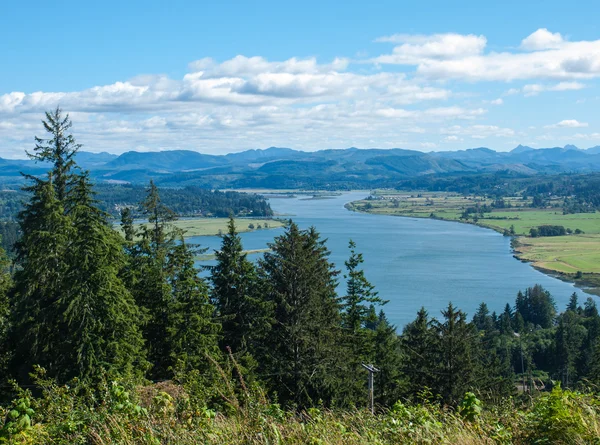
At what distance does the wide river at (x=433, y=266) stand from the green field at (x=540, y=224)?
2822mm

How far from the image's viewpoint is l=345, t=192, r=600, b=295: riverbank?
56.1 m

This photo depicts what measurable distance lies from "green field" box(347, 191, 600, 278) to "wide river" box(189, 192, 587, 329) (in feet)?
9.26

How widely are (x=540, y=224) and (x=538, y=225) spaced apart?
2.18m

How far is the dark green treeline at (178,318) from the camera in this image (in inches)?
358

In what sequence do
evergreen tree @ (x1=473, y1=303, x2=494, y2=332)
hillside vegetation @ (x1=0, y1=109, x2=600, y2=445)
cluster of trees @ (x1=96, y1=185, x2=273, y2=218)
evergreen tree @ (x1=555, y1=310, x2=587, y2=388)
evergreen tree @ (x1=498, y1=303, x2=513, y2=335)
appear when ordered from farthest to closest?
cluster of trees @ (x1=96, y1=185, x2=273, y2=218) < evergreen tree @ (x1=498, y1=303, x2=513, y2=335) < evergreen tree @ (x1=473, y1=303, x2=494, y2=332) < evergreen tree @ (x1=555, y1=310, x2=587, y2=388) < hillside vegetation @ (x1=0, y1=109, x2=600, y2=445)

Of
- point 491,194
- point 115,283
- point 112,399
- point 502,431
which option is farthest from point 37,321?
point 491,194

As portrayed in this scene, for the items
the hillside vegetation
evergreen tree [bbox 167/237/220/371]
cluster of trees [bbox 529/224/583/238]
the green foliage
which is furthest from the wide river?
the green foliage

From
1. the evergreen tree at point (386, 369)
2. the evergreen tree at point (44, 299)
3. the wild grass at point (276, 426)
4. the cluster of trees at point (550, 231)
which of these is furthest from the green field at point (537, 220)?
the wild grass at point (276, 426)

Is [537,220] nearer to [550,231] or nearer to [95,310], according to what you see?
[550,231]

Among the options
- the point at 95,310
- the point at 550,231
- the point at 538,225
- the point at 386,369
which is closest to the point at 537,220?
the point at 538,225

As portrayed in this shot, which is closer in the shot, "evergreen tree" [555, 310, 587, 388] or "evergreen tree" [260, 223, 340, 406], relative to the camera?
"evergreen tree" [260, 223, 340, 406]

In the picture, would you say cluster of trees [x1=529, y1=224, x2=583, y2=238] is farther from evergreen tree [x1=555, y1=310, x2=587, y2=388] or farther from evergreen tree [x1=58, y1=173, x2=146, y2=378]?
evergreen tree [x1=58, y1=173, x2=146, y2=378]

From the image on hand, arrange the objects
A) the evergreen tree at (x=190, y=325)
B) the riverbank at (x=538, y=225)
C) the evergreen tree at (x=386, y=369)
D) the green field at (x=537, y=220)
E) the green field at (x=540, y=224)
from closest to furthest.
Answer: the evergreen tree at (x=190, y=325) < the evergreen tree at (x=386, y=369) < the riverbank at (x=538, y=225) < the green field at (x=540, y=224) < the green field at (x=537, y=220)

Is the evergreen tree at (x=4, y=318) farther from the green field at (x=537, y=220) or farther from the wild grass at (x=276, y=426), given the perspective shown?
the green field at (x=537, y=220)
